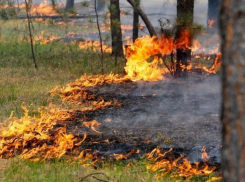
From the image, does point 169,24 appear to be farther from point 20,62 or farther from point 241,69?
point 241,69

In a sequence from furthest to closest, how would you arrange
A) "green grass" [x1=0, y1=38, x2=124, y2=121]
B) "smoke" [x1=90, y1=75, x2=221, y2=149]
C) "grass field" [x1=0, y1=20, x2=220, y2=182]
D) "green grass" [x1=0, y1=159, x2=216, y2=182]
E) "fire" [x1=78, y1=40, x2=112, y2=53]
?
"fire" [x1=78, y1=40, x2=112, y2=53] < "green grass" [x1=0, y1=38, x2=124, y2=121] < "smoke" [x1=90, y1=75, x2=221, y2=149] < "grass field" [x1=0, y1=20, x2=220, y2=182] < "green grass" [x1=0, y1=159, x2=216, y2=182]

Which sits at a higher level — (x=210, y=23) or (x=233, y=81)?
(x=233, y=81)

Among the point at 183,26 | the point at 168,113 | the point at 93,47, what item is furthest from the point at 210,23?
the point at 168,113

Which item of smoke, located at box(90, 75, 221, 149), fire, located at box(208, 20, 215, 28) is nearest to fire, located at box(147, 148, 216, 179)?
smoke, located at box(90, 75, 221, 149)

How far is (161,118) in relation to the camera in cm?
888

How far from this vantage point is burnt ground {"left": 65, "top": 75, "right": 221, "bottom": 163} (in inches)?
288

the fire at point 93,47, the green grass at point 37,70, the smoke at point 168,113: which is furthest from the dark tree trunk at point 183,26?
the fire at point 93,47

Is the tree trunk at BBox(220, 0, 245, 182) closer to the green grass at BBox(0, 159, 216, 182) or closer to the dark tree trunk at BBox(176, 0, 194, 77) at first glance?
the green grass at BBox(0, 159, 216, 182)

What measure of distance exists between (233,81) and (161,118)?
633 centimetres

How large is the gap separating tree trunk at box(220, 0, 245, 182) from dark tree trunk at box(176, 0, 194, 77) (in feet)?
31.9

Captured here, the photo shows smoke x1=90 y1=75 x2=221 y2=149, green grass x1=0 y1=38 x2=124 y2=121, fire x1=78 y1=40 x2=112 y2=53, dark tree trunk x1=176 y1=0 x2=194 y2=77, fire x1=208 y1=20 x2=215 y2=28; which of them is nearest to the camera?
smoke x1=90 y1=75 x2=221 y2=149

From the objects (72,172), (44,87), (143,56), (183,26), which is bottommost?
(44,87)

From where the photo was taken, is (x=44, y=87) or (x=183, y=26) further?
(x=183, y=26)

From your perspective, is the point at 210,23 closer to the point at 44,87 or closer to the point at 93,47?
the point at 93,47
